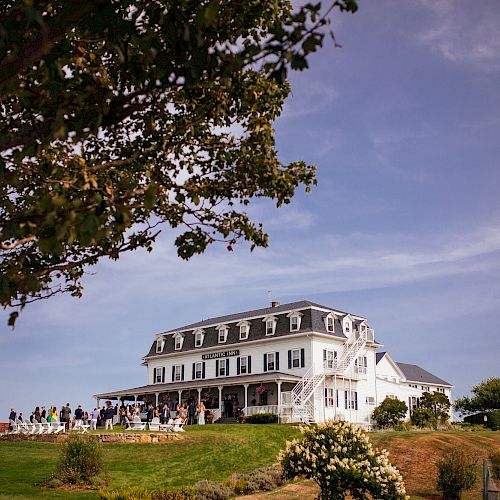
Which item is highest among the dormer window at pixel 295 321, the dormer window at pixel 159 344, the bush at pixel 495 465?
the dormer window at pixel 295 321

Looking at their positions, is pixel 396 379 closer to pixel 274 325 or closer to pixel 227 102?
pixel 274 325

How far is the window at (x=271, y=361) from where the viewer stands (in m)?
52.6

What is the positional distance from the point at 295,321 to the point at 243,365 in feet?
21.2

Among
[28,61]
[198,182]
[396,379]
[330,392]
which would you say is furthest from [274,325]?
[28,61]

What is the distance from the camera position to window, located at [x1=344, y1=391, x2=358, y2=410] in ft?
167

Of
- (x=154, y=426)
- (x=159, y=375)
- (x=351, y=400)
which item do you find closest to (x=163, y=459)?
(x=154, y=426)

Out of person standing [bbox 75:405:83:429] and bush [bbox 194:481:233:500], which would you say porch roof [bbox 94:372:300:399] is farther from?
bush [bbox 194:481:233:500]

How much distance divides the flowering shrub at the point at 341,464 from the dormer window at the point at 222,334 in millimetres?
41210

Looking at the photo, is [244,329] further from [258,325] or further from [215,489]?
[215,489]

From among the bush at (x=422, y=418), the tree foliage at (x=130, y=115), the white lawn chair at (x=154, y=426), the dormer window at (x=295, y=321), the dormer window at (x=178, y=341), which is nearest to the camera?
the tree foliage at (x=130, y=115)

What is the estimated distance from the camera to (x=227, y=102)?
9.60 meters

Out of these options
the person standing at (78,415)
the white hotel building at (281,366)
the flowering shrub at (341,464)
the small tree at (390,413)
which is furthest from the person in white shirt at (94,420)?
the flowering shrub at (341,464)

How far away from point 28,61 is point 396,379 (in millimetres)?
64870

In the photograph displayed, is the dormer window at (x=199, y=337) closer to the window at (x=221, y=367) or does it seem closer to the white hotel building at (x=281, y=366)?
the white hotel building at (x=281, y=366)
